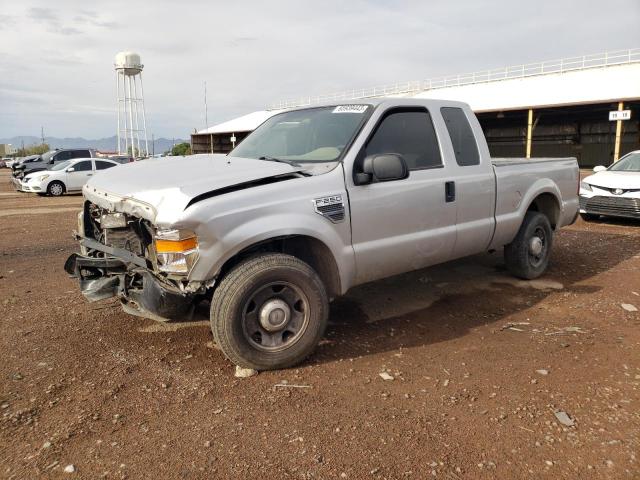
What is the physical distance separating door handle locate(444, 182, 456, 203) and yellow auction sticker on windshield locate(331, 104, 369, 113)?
1.00 meters

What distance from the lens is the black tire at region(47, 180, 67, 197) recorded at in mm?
17750

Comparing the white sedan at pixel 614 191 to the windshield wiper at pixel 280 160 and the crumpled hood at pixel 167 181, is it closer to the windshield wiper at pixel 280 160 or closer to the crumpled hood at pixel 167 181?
the windshield wiper at pixel 280 160

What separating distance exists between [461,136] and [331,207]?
6.31 ft

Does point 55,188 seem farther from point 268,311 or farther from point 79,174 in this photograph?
point 268,311

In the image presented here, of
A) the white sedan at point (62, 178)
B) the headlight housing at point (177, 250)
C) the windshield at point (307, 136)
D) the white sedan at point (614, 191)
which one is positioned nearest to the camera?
the headlight housing at point (177, 250)

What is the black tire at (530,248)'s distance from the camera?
5656 mm

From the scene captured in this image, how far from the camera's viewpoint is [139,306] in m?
3.55

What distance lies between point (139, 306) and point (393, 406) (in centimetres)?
186

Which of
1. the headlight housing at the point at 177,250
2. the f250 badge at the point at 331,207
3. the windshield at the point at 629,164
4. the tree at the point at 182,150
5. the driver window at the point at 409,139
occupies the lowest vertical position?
the headlight housing at the point at 177,250

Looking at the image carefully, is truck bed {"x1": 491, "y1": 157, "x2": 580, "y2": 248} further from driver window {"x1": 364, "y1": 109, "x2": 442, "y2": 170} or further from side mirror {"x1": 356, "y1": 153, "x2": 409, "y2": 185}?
side mirror {"x1": 356, "y1": 153, "x2": 409, "y2": 185}

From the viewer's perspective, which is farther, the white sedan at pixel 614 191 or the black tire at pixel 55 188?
the black tire at pixel 55 188

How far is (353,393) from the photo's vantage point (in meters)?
3.27

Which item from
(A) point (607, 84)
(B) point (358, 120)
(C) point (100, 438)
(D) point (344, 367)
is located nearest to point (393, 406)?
(D) point (344, 367)

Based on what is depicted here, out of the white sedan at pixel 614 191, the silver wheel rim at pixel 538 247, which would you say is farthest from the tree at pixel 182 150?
the silver wheel rim at pixel 538 247
